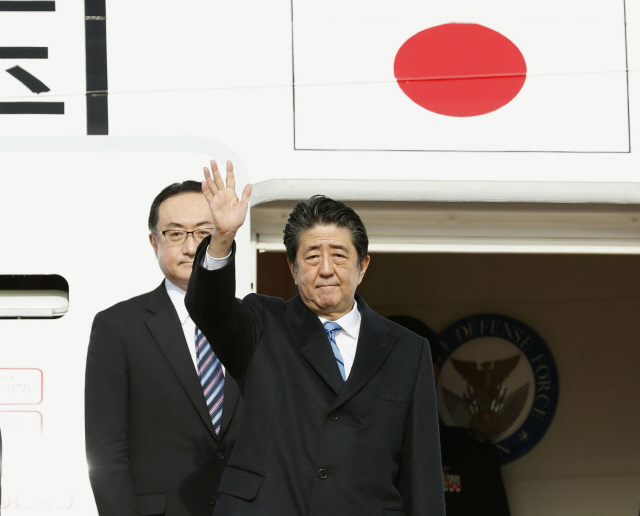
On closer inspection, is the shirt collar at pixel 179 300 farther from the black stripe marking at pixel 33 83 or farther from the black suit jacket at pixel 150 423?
the black stripe marking at pixel 33 83

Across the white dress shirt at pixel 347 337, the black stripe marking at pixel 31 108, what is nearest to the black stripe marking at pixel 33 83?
the black stripe marking at pixel 31 108

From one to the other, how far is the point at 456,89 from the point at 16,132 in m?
1.09

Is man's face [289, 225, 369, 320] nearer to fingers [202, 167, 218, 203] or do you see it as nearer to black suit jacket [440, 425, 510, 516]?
fingers [202, 167, 218, 203]

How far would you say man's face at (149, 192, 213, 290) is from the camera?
2010mm

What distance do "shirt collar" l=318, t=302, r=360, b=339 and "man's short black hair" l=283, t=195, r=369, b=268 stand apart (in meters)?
0.12

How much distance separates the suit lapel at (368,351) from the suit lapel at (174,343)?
0.43 metres

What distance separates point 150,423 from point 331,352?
1.68 ft

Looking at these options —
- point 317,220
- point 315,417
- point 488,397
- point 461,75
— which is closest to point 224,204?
point 317,220

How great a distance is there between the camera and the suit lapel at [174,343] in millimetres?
Answer: 1944

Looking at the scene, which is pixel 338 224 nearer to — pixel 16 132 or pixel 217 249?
pixel 217 249

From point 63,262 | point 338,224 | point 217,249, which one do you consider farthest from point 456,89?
point 63,262

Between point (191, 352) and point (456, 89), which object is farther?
point (456, 89)

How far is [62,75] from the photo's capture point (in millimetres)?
2113

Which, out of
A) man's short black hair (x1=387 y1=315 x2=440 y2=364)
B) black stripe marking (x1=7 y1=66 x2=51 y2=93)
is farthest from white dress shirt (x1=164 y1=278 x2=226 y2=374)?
man's short black hair (x1=387 y1=315 x2=440 y2=364)
